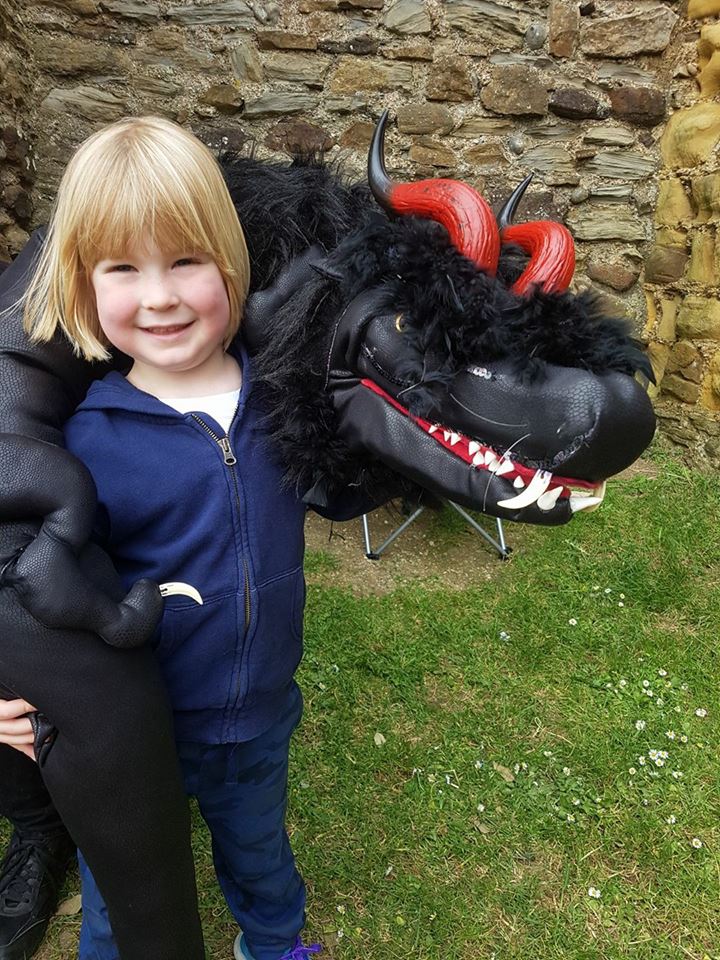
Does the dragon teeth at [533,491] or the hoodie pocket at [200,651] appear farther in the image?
the hoodie pocket at [200,651]

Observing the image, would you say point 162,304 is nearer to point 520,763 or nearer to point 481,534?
point 520,763

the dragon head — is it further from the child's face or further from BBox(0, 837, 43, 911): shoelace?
BBox(0, 837, 43, 911): shoelace

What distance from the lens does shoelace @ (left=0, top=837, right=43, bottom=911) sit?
188 cm

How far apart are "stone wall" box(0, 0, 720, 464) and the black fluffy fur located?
2.39 metres

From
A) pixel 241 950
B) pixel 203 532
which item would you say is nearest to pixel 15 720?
pixel 203 532

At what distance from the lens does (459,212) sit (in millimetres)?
951

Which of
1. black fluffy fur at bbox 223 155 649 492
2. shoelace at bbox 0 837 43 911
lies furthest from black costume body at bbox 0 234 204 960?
shoelace at bbox 0 837 43 911

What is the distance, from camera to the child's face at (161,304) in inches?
41.7

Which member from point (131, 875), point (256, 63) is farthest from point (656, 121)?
point (131, 875)

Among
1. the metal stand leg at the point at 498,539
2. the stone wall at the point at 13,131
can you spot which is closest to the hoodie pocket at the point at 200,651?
the metal stand leg at the point at 498,539

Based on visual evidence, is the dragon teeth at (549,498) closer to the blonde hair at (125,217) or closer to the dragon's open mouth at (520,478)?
the dragon's open mouth at (520,478)

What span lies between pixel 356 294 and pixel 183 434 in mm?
387

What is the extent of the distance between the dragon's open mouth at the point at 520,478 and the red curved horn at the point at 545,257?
0.73ft

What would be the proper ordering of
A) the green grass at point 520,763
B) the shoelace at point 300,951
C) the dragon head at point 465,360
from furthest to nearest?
the green grass at point 520,763 < the shoelace at point 300,951 < the dragon head at point 465,360
